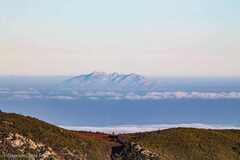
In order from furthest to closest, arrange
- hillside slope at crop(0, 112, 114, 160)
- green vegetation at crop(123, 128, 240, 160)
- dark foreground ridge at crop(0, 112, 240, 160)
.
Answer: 1. green vegetation at crop(123, 128, 240, 160)
2. dark foreground ridge at crop(0, 112, 240, 160)
3. hillside slope at crop(0, 112, 114, 160)

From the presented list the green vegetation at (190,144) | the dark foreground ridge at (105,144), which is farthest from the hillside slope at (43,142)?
the green vegetation at (190,144)

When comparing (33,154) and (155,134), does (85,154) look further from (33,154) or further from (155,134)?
(155,134)

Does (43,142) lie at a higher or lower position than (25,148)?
higher

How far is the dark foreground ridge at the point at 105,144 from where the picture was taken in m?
114

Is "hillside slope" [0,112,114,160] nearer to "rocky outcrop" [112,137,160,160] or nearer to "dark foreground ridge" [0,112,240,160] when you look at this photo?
"dark foreground ridge" [0,112,240,160]

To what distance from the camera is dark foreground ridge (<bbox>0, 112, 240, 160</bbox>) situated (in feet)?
374

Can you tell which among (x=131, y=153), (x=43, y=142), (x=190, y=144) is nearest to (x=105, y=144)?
(x=131, y=153)

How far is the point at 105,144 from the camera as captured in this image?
127250 millimetres

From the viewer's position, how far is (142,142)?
130625 mm

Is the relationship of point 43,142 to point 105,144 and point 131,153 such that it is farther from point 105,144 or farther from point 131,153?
point 131,153

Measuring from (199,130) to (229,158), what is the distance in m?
15.8

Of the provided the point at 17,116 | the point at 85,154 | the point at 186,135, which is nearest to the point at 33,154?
the point at 85,154

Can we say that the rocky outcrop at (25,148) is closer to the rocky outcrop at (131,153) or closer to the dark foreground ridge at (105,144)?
the dark foreground ridge at (105,144)

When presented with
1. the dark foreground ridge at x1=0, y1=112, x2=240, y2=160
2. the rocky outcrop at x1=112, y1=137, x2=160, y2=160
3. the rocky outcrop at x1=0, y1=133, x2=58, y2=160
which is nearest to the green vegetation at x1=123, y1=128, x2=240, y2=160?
the dark foreground ridge at x1=0, y1=112, x2=240, y2=160
